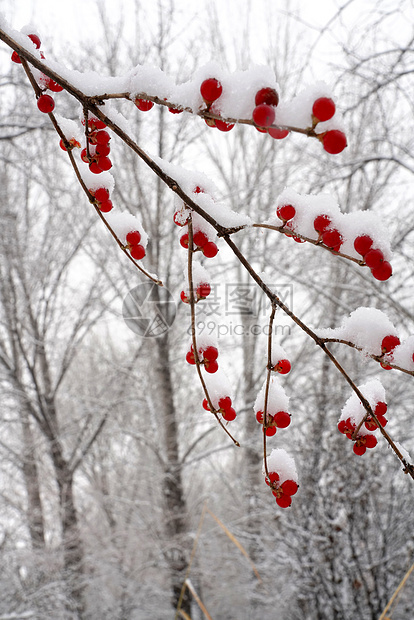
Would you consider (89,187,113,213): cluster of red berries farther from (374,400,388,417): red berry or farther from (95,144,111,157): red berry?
(374,400,388,417): red berry

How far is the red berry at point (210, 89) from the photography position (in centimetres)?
47

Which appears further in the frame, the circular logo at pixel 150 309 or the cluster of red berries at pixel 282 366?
the circular logo at pixel 150 309

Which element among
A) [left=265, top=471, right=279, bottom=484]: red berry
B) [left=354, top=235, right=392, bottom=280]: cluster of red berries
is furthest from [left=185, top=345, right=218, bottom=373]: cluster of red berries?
[left=354, top=235, right=392, bottom=280]: cluster of red berries

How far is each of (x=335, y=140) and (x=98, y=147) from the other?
0.43 m

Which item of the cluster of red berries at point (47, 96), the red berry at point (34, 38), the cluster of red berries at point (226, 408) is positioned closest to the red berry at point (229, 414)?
the cluster of red berries at point (226, 408)

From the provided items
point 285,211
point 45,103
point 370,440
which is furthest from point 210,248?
point 370,440

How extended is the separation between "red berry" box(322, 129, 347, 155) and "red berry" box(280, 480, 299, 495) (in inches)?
21.5

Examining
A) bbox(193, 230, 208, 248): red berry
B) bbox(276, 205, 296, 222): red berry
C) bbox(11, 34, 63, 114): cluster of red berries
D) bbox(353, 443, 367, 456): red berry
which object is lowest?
bbox(353, 443, 367, 456): red berry

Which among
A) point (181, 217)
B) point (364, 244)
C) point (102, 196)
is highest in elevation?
point (102, 196)

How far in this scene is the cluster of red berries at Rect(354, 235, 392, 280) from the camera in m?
0.60

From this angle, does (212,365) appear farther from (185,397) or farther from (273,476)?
(185,397)

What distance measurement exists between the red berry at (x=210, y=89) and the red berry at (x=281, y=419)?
515mm

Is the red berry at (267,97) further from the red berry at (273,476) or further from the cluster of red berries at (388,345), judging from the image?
the red berry at (273,476)

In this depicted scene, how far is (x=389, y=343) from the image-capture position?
636 millimetres
